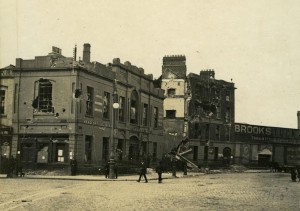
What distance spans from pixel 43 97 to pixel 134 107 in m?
11.0

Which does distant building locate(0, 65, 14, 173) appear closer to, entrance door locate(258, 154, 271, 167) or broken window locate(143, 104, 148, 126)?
broken window locate(143, 104, 148, 126)

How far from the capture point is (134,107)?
141 ft

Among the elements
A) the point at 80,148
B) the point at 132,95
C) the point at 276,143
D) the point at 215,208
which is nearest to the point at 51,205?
the point at 215,208

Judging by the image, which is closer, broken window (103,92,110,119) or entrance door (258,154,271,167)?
broken window (103,92,110,119)

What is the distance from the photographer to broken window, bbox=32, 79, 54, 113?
34.0 meters

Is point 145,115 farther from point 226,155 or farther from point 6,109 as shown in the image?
point 226,155

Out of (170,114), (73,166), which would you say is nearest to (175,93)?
(170,114)

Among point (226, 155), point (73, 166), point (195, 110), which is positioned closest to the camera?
point (73, 166)

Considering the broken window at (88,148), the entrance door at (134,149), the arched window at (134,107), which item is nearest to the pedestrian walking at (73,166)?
the broken window at (88,148)

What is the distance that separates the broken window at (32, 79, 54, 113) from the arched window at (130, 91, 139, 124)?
9884 millimetres

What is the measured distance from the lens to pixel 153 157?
152 ft

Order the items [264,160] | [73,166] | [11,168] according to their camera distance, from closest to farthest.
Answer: [11,168] < [73,166] < [264,160]

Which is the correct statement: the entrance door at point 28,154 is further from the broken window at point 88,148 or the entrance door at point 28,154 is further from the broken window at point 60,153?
the broken window at point 88,148

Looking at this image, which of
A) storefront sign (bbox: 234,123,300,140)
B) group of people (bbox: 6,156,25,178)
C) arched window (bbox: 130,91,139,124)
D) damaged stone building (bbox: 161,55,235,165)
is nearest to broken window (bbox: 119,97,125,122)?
arched window (bbox: 130,91,139,124)
